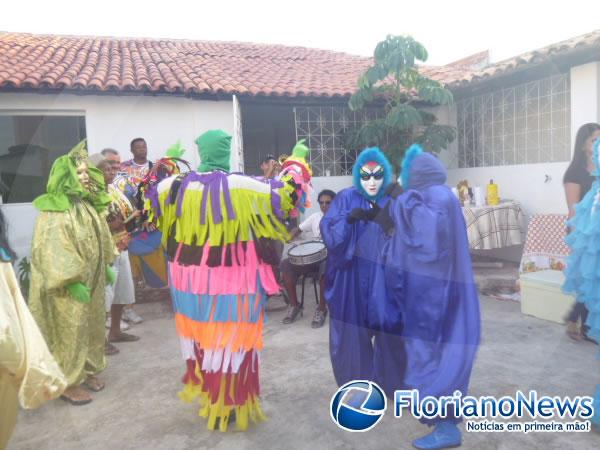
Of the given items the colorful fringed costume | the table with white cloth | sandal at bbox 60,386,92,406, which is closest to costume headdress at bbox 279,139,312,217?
the colorful fringed costume

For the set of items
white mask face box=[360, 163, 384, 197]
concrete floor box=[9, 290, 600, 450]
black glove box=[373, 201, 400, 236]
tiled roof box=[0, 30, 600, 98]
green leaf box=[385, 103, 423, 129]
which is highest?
tiled roof box=[0, 30, 600, 98]

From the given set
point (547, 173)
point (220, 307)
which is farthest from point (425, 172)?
point (547, 173)

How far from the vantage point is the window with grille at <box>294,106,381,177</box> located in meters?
8.34

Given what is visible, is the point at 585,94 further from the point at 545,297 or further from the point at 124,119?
the point at 124,119

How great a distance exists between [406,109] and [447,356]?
4.79m

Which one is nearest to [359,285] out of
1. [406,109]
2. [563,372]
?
[563,372]

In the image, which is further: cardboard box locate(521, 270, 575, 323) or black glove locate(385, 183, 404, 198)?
cardboard box locate(521, 270, 575, 323)

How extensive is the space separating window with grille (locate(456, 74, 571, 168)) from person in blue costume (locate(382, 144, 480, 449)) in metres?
5.16

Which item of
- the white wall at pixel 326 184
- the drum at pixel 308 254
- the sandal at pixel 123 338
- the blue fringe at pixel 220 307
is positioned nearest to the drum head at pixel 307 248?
the drum at pixel 308 254

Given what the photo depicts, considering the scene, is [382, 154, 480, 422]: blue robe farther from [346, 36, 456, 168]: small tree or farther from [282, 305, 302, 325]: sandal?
[346, 36, 456, 168]: small tree

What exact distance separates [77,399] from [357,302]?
222 centimetres

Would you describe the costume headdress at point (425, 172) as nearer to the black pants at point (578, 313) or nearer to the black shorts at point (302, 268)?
the black pants at point (578, 313)

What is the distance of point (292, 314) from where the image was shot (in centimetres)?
546

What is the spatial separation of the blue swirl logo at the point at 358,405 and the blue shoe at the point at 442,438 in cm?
37
